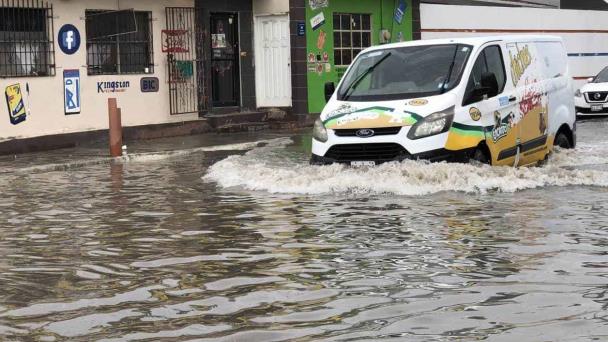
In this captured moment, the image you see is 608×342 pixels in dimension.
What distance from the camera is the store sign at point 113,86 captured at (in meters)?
20.8

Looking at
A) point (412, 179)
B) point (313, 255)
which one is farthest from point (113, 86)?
point (313, 255)

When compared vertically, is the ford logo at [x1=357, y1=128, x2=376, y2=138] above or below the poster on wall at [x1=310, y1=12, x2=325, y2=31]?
below

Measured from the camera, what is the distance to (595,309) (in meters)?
6.00

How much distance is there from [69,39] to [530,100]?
10.1 m

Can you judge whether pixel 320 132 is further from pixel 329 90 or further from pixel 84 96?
pixel 84 96

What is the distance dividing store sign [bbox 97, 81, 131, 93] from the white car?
35.9 feet

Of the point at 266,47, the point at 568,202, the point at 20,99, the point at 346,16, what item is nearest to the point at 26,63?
the point at 20,99

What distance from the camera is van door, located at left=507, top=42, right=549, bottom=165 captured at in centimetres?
1317

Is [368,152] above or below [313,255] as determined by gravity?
above

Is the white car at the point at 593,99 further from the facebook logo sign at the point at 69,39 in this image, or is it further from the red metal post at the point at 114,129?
the red metal post at the point at 114,129

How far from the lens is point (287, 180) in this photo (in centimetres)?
1242

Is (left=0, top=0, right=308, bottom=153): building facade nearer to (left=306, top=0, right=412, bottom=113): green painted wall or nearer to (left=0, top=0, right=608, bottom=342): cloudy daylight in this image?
(left=0, top=0, right=608, bottom=342): cloudy daylight

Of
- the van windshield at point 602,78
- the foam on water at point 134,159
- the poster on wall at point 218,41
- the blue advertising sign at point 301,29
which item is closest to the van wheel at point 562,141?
the foam on water at point 134,159

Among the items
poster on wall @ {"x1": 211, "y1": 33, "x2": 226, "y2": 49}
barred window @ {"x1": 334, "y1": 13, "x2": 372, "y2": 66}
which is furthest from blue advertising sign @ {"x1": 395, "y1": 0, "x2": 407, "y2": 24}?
poster on wall @ {"x1": 211, "y1": 33, "x2": 226, "y2": 49}
